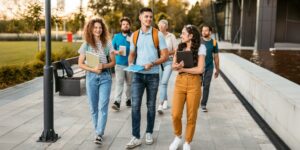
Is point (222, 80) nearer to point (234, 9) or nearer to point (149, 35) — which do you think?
point (149, 35)

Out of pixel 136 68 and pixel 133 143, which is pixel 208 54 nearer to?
pixel 136 68

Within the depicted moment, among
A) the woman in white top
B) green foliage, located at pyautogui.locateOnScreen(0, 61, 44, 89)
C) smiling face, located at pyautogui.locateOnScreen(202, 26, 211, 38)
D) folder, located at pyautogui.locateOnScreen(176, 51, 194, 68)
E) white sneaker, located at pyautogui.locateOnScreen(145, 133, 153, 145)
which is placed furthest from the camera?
green foliage, located at pyautogui.locateOnScreen(0, 61, 44, 89)

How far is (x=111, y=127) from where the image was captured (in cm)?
652

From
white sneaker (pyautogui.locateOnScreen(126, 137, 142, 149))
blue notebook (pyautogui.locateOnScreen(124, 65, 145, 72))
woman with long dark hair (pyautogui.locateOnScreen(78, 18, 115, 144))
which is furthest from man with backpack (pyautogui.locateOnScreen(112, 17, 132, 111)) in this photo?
white sneaker (pyautogui.locateOnScreen(126, 137, 142, 149))

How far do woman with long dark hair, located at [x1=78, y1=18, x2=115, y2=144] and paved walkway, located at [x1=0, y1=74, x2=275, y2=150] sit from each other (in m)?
0.49

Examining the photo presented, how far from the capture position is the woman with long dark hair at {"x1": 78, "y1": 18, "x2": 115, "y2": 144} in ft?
18.1

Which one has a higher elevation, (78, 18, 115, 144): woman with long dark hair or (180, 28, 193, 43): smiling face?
(180, 28, 193, 43): smiling face

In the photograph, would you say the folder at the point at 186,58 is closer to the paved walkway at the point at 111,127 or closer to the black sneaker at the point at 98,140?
the paved walkway at the point at 111,127

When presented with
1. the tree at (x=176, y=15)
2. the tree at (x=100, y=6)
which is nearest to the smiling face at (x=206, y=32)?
the tree at (x=100, y=6)

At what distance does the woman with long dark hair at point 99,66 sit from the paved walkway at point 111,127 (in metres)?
0.49

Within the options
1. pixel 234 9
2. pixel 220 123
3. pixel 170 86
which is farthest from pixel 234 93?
pixel 234 9

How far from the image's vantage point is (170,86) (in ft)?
37.9

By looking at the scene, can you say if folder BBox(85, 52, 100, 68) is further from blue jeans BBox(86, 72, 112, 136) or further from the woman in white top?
the woman in white top

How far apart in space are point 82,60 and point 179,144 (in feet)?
6.14
